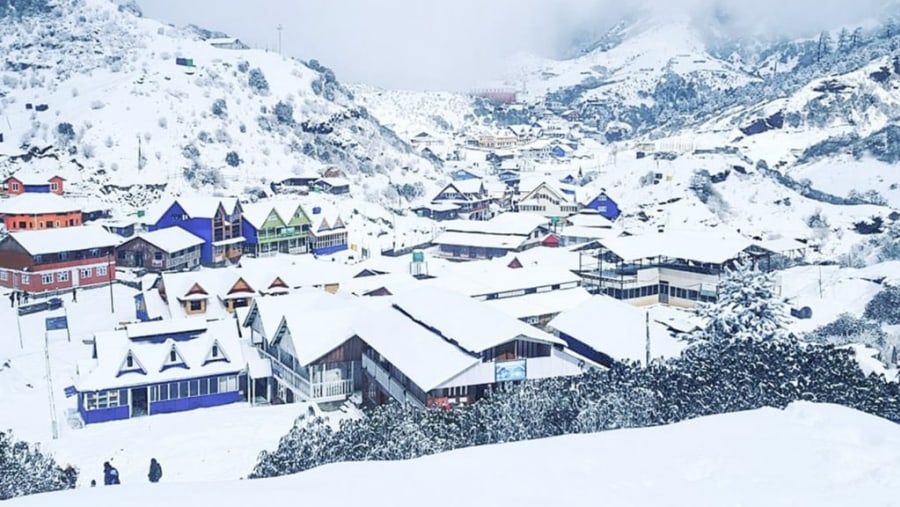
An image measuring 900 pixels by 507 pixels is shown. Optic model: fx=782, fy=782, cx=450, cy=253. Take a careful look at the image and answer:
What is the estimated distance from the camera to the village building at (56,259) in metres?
50.4

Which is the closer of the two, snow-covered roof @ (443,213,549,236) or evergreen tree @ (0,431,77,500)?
evergreen tree @ (0,431,77,500)

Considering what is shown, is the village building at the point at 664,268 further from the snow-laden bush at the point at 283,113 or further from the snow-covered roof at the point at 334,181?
the snow-laden bush at the point at 283,113

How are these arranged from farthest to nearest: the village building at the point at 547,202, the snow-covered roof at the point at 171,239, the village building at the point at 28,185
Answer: the village building at the point at 547,202
the village building at the point at 28,185
the snow-covered roof at the point at 171,239

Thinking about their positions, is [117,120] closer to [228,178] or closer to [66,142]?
[66,142]

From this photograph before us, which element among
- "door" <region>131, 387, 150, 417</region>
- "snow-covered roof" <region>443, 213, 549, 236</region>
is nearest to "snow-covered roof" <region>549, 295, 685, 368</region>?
"door" <region>131, 387, 150, 417</region>

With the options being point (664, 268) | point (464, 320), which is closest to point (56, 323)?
point (464, 320)

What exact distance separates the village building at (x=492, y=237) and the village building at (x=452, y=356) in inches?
→ 1328

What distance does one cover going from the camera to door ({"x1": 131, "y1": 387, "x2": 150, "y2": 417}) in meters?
33.1

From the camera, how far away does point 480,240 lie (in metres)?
67.4

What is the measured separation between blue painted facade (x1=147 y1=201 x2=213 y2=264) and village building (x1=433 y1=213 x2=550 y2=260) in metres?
19.2

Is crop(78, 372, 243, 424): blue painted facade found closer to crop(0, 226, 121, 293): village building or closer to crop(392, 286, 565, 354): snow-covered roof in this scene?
crop(392, 286, 565, 354): snow-covered roof

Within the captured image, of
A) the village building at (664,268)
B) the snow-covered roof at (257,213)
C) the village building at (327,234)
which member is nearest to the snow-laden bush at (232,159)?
the village building at (327,234)

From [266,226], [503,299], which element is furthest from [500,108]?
[503,299]

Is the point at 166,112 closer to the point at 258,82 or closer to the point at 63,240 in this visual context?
the point at 258,82
